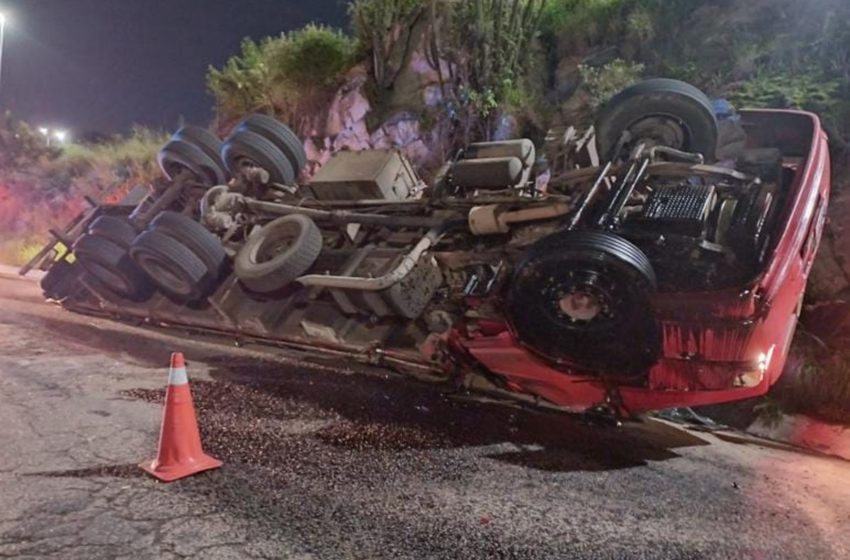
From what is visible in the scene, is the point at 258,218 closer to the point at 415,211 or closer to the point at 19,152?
the point at 415,211

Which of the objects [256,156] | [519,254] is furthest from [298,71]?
[519,254]

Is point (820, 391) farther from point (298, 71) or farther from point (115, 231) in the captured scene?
point (298, 71)

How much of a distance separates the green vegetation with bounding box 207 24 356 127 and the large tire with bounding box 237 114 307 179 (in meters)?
6.35

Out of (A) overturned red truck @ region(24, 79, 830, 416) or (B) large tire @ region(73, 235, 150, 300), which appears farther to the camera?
(B) large tire @ region(73, 235, 150, 300)

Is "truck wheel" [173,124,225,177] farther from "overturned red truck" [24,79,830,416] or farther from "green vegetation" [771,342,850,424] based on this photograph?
"green vegetation" [771,342,850,424]

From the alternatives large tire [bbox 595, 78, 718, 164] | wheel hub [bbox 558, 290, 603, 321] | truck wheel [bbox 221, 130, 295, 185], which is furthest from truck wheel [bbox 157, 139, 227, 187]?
wheel hub [bbox 558, 290, 603, 321]

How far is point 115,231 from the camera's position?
243 inches

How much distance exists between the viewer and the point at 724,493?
302 centimetres

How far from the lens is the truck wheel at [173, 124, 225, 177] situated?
6.75 meters

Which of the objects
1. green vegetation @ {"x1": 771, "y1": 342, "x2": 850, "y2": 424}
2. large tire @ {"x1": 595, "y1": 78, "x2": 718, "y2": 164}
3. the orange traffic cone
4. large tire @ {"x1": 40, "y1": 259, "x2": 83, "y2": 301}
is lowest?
the orange traffic cone

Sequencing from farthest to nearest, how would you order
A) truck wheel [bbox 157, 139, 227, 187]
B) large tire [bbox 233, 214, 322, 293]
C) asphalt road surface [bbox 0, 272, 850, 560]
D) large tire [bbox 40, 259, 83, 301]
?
large tire [bbox 40, 259, 83, 301]
truck wheel [bbox 157, 139, 227, 187]
large tire [bbox 233, 214, 322, 293]
asphalt road surface [bbox 0, 272, 850, 560]

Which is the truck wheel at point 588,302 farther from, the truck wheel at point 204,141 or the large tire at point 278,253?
the truck wheel at point 204,141

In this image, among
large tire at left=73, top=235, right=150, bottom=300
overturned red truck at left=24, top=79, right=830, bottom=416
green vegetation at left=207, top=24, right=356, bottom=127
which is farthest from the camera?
green vegetation at left=207, top=24, right=356, bottom=127

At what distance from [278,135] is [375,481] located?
444 centimetres
